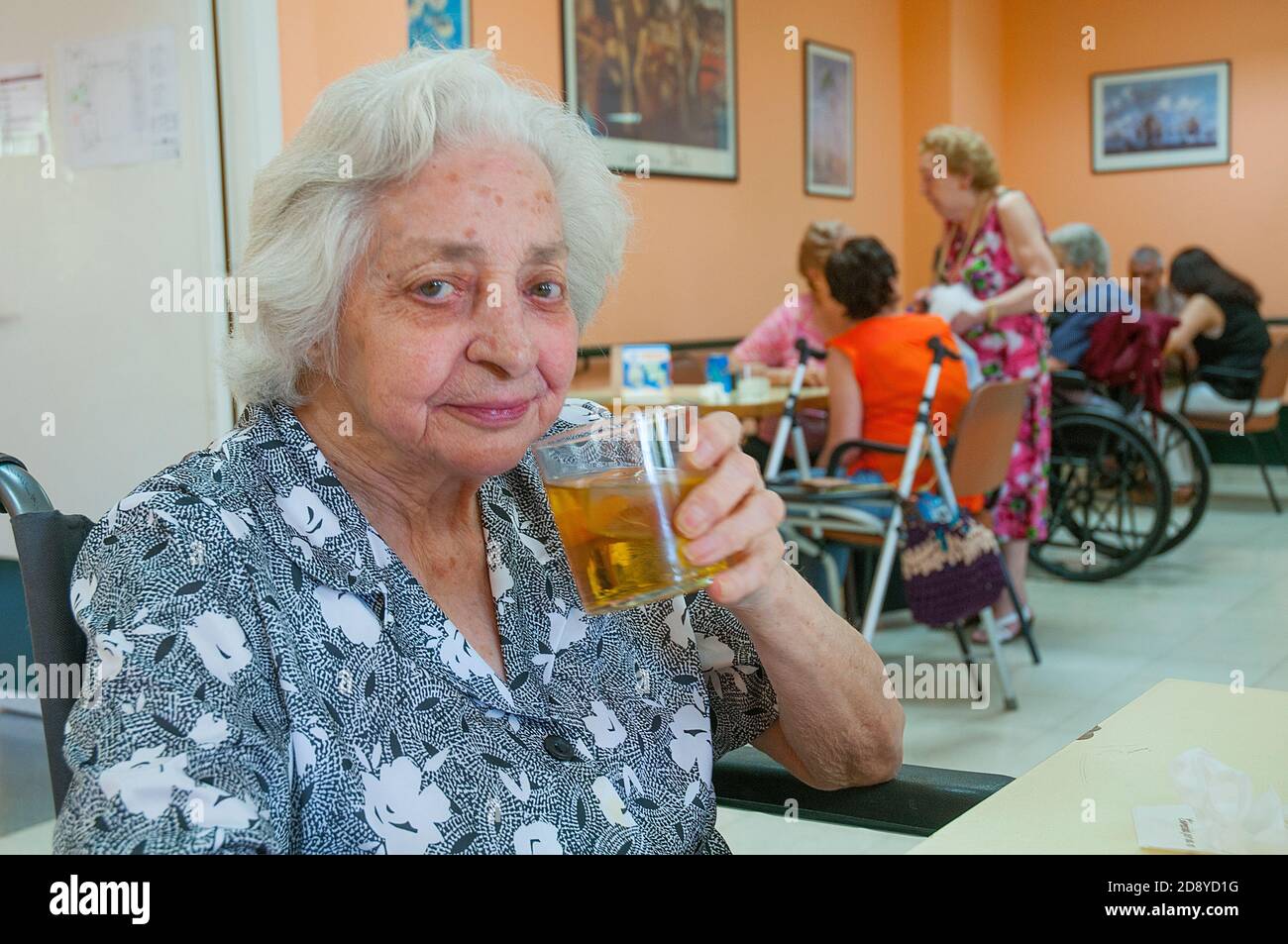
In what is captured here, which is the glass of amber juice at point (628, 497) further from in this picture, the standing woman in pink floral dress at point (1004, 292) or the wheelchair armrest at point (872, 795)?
the standing woman in pink floral dress at point (1004, 292)

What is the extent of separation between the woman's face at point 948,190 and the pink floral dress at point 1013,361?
94 millimetres

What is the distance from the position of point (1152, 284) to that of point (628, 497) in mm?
7449

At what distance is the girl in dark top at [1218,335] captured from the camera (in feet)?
21.8

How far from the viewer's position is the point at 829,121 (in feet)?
23.7

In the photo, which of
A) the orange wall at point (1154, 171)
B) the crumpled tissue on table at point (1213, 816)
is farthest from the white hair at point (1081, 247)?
the crumpled tissue on table at point (1213, 816)

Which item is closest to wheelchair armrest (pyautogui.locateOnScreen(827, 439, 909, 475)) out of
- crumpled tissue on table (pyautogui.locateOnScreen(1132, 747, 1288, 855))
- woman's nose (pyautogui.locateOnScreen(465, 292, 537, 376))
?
woman's nose (pyautogui.locateOnScreen(465, 292, 537, 376))

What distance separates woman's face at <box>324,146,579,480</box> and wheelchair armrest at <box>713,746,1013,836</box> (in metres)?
0.39

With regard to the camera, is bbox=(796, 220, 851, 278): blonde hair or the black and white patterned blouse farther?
bbox=(796, 220, 851, 278): blonde hair

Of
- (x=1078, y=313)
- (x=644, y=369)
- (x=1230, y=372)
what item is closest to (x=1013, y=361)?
(x=644, y=369)

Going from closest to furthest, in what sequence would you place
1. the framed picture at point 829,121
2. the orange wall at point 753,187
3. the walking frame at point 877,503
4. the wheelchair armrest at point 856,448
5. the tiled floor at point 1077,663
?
the tiled floor at point 1077,663 < the walking frame at point 877,503 < the wheelchair armrest at point 856,448 < the orange wall at point 753,187 < the framed picture at point 829,121

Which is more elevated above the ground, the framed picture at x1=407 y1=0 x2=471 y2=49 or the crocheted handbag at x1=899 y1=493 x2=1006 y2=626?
the framed picture at x1=407 y1=0 x2=471 y2=49

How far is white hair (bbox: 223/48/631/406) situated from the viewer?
107 cm

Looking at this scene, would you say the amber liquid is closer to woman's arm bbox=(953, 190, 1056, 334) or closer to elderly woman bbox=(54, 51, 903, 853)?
elderly woman bbox=(54, 51, 903, 853)
